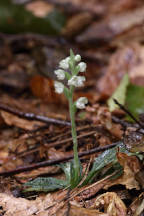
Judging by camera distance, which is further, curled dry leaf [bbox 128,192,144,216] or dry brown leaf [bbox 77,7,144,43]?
dry brown leaf [bbox 77,7,144,43]

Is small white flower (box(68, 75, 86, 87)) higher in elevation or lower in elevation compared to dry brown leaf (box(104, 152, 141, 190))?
higher

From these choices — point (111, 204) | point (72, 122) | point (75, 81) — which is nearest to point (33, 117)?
point (72, 122)

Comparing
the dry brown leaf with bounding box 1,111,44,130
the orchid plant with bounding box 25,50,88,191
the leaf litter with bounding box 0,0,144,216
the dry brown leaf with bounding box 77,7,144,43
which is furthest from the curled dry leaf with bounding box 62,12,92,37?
the orchid plant with bounding box 25,50,88,191

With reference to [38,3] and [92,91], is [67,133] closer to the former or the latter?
[92,91]

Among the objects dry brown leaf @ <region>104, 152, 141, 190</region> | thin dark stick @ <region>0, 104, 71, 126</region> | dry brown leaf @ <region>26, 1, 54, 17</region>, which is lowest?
dry brown leaf @ <region>104, 152, 141, 190</region>

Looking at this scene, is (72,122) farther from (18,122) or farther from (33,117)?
(18,122)

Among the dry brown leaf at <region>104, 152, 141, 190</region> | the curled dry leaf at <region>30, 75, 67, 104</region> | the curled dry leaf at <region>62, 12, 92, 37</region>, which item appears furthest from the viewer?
the curled dry leaf at <region>62, 12, 92, 37</region>

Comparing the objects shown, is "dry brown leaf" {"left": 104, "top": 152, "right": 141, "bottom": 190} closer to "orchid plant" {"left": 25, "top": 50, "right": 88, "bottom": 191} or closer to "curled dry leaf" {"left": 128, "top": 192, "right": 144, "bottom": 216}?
"curled dry leaf" {"left": 128, "top": 192, "right": 144, "bottom": 216}

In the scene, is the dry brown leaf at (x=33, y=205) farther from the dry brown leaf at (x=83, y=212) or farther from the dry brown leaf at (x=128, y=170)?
the dry brown leaf at (x=128, y=170)
